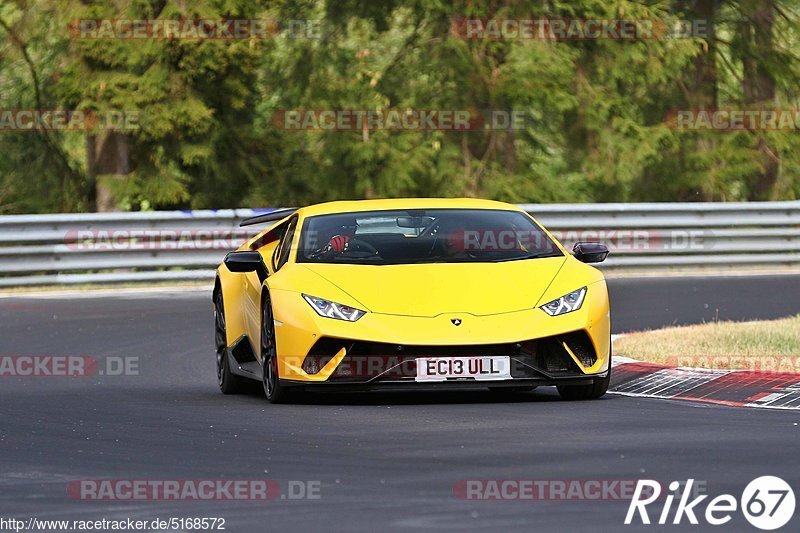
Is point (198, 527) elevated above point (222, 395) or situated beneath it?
elevated above

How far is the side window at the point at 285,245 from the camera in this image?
12176mm

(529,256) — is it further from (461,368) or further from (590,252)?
(461,368)

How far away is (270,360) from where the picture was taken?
11.5m

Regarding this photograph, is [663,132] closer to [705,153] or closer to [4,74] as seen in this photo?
[705,153]

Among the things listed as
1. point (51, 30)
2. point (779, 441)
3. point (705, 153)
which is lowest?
point (705, 153)

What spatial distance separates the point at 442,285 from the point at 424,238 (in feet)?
3.49

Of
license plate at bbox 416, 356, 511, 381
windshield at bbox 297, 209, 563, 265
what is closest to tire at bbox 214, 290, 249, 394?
windshield at bbox 297, 209, 563, 265

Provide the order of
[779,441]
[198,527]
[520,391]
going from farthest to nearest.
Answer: [520,391] < [779,441] < [198,527]

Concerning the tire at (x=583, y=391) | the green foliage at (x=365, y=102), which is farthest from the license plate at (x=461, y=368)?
the green foliage at (x=365, y=102)

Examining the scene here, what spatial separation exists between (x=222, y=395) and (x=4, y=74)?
809 inches

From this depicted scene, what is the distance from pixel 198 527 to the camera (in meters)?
7.11

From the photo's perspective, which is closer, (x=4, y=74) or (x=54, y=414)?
(x=54, y=414)

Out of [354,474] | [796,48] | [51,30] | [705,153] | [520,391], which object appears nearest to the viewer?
[354,474]

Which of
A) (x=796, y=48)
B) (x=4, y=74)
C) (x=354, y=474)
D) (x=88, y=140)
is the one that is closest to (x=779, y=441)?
(x=354, y=474)
